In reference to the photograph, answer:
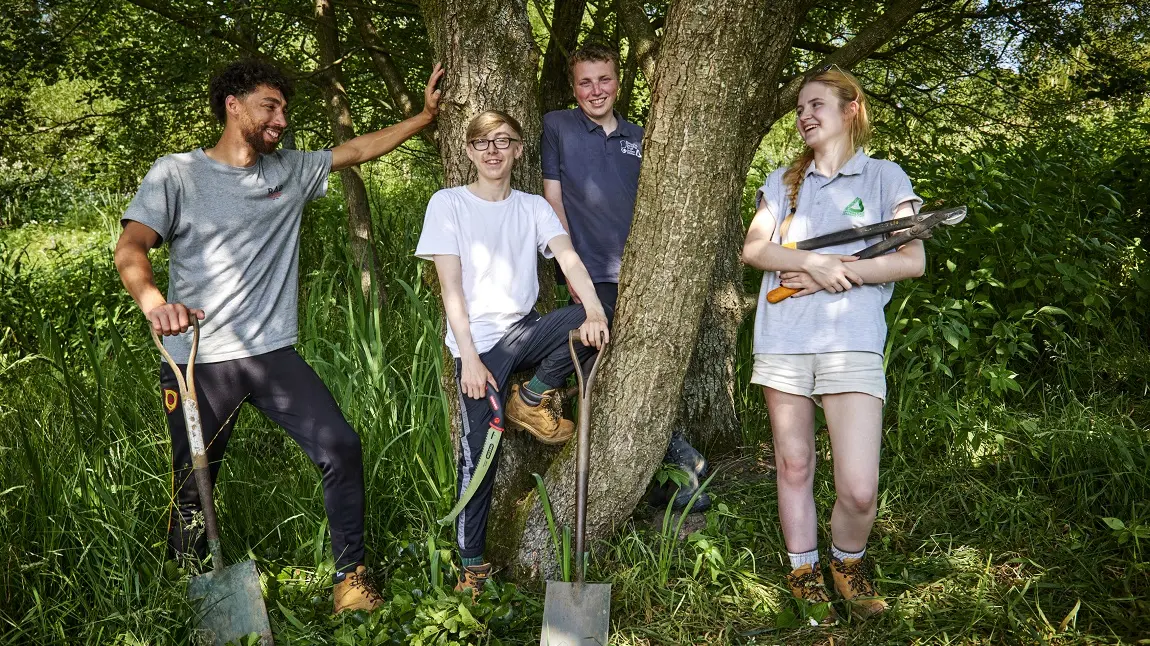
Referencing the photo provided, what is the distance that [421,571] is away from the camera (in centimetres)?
305

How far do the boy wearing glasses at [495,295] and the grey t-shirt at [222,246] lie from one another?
1.93 feet

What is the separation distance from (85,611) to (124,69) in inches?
144

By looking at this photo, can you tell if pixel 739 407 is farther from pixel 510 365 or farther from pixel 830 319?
pixel 510 365

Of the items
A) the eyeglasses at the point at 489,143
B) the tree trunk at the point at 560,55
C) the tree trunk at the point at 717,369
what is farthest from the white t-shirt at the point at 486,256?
the tree trunk at the point at 560,55

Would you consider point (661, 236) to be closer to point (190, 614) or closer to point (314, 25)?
point (190, 614)

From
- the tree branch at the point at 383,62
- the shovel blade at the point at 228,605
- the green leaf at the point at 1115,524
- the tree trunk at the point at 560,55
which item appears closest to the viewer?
the shovel blade at the point at 228,605

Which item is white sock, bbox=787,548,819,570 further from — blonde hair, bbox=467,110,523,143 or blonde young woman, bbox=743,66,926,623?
blonde hair, bbox=467,110,523,143

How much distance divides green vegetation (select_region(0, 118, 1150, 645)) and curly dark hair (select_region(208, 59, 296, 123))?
0.97 m

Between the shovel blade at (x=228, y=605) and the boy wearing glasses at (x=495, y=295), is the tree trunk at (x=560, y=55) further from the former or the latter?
the shovel blade at (x=228, y=605)

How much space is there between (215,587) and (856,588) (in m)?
2.03

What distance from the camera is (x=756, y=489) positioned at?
3.55 m

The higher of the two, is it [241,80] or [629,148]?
[241,80]

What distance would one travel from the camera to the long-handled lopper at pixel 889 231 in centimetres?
249

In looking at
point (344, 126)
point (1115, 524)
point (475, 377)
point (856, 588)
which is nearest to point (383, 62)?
point (344, 126)
